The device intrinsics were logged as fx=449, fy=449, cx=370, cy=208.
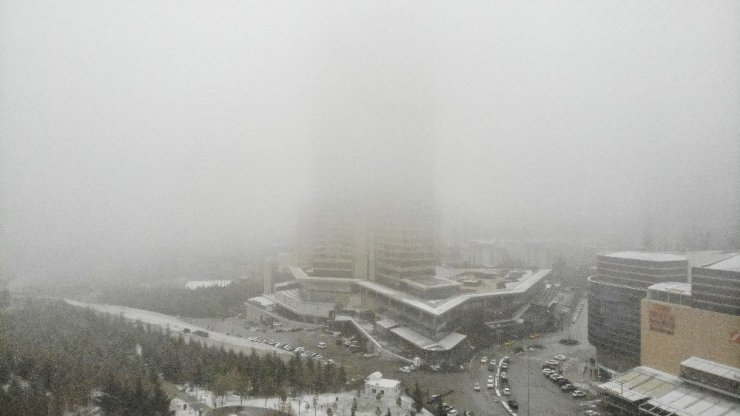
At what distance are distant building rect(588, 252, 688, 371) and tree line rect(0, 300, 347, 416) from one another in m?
9.35

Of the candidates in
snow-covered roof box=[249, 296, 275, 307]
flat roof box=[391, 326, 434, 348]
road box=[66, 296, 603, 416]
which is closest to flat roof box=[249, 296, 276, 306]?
snow-covered roof box=[249, 296, 275, 307]

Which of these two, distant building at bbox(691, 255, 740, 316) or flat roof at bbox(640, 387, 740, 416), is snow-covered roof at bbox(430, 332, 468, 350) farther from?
distant building at bbox(691, 255, 740, 316)

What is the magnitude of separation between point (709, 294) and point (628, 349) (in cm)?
432

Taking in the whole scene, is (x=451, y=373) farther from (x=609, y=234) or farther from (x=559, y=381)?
(x=609, y=234)

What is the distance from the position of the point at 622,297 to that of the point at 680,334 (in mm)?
3256

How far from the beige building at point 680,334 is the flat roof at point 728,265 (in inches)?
44.8

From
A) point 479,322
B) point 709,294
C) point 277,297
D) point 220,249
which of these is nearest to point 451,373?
point 479,322

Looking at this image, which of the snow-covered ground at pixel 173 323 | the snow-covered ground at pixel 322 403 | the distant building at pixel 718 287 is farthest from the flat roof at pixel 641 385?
the snow-covered ground at pixel 173 323

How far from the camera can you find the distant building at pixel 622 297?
48.6ft

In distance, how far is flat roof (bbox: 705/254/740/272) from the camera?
36.7 ft

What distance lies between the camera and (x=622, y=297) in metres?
15.4

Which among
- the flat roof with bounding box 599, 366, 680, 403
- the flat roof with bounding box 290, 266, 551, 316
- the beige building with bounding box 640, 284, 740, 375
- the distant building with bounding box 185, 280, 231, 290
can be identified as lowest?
the distant building with bounding box 185, 280, 231, 290

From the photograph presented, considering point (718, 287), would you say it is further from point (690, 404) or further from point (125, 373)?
point (125, 373)

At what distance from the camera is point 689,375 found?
1109 cm
